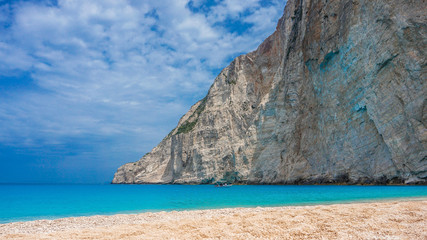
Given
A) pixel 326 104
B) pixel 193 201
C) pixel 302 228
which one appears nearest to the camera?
pixel 302 228

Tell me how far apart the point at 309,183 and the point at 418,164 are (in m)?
14.7

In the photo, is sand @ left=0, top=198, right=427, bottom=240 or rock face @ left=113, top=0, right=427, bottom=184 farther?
rock face @ left=113, top=0, right=427, bottom=184

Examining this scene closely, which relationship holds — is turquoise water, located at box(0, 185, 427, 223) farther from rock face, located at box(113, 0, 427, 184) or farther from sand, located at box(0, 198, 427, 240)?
sand, located at box(0, 198, 427, 240)

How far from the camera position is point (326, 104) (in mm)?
35969

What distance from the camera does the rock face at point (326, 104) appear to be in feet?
85.4

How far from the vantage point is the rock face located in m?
26.0

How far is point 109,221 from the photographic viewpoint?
11.0m

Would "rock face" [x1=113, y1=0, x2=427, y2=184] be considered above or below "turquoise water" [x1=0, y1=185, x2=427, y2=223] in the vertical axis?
above

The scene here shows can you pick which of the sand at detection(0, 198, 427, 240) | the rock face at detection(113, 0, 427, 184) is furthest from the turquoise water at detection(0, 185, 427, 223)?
the sand at detection(0, 198, 427, 240)

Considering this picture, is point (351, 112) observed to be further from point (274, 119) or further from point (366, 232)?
point (366, 232)

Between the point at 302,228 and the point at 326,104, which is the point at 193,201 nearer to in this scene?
the point at 302,228

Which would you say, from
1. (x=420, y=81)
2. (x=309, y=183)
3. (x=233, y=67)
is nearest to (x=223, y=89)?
(x=233, y=67)

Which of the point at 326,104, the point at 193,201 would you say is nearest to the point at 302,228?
the point at 193,201

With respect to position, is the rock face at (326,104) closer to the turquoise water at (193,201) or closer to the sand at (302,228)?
the turquoise water at (193,201)
